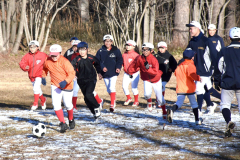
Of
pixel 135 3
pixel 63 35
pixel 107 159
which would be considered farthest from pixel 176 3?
pixel 107 159

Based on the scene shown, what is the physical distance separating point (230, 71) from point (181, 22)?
1757 cm

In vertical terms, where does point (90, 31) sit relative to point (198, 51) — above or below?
above

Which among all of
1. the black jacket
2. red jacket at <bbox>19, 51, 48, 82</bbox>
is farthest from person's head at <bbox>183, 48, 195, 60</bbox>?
red jacket at <bbox>19, 51, 48, 82</bbox>

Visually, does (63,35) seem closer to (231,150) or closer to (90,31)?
(90,31)

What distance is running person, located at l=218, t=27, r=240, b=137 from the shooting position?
6.06 metres

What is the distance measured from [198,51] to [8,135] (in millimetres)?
4230

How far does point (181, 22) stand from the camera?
76.0 ft

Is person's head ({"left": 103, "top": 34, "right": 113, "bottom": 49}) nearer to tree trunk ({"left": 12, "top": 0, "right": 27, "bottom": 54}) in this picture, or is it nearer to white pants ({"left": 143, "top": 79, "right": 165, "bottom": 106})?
white pants ({"left": 143, "top": 79, "right": 165, "bottom": 106})

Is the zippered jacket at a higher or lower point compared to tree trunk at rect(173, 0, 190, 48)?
lower

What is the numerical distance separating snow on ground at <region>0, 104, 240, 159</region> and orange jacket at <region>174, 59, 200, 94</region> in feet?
2.50

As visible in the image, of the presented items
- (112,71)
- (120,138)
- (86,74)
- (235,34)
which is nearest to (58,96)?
(86,74)

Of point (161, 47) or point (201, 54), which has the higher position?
point (161, 47)

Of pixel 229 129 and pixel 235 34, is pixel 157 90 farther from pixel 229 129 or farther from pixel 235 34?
pixel 235 34

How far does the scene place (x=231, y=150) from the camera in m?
5.48
